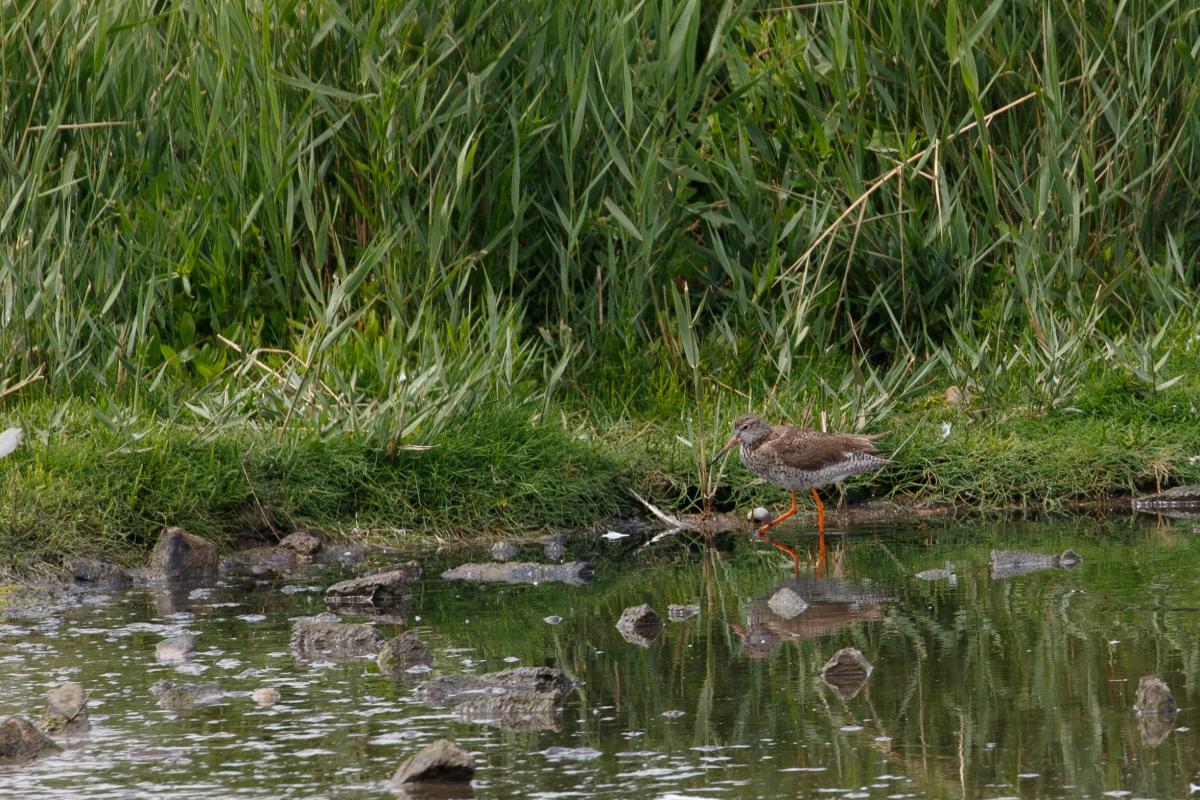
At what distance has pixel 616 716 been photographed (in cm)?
516

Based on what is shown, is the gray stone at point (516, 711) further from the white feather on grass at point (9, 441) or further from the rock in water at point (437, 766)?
the white feather on grass at point (9, 441)

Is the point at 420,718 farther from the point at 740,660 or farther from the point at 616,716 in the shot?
the point at 740,660

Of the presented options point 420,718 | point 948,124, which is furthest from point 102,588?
point 948,124

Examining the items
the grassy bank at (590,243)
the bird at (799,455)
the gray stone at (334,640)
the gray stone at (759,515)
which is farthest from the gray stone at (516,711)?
the gray stone at (759,515)

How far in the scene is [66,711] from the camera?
5.14 m

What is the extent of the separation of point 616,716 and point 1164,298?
575 cm

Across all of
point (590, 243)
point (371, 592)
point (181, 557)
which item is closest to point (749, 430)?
point (590, 243)

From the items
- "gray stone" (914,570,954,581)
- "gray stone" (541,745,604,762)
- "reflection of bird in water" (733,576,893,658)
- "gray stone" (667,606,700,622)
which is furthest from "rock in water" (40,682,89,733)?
"gray stone" (914,570,954,581)

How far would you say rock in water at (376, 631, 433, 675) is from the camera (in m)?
5.88

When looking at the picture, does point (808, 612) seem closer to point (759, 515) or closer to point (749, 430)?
point (749, 430)

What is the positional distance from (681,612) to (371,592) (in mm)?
1255

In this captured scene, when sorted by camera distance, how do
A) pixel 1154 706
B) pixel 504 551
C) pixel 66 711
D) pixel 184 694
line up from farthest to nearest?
pixel 504 551
pixel 184 694
pixel 66 711
pixel 1154 706

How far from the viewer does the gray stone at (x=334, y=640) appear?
6.10 metres

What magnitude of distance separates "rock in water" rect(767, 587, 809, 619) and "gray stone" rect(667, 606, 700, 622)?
29cm
